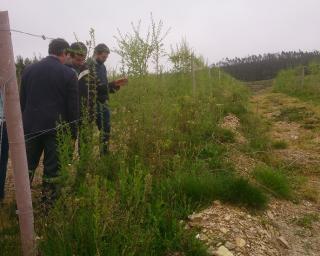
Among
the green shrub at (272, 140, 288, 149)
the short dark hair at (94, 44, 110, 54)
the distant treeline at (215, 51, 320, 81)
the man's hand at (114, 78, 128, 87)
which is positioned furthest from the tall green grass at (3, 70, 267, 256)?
the distant treeline at (215, 51, 320, 81)

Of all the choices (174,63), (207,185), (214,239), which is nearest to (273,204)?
(207,185)

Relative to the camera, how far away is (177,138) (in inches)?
222

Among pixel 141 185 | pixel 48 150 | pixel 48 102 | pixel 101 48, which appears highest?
pixel 101 48

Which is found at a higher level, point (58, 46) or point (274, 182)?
point (58, 46)

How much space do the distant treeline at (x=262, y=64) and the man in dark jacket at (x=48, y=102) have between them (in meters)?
49.2

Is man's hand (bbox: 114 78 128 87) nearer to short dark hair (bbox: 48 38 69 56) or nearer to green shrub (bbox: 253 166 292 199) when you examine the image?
short dark hair (bbox: 48 38 69 56)

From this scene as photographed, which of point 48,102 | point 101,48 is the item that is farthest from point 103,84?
point 48,102

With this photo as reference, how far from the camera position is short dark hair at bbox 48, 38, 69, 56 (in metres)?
3.96

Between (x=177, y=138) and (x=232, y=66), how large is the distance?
55831 mm

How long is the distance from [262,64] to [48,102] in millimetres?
57515

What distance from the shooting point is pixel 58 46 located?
13.0 ft

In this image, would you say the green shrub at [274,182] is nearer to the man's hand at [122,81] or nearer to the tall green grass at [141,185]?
the tall green grass at [141,185]

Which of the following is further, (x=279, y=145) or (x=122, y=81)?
(x=279, y=145)

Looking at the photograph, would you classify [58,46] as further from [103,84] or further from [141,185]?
[141,185]
